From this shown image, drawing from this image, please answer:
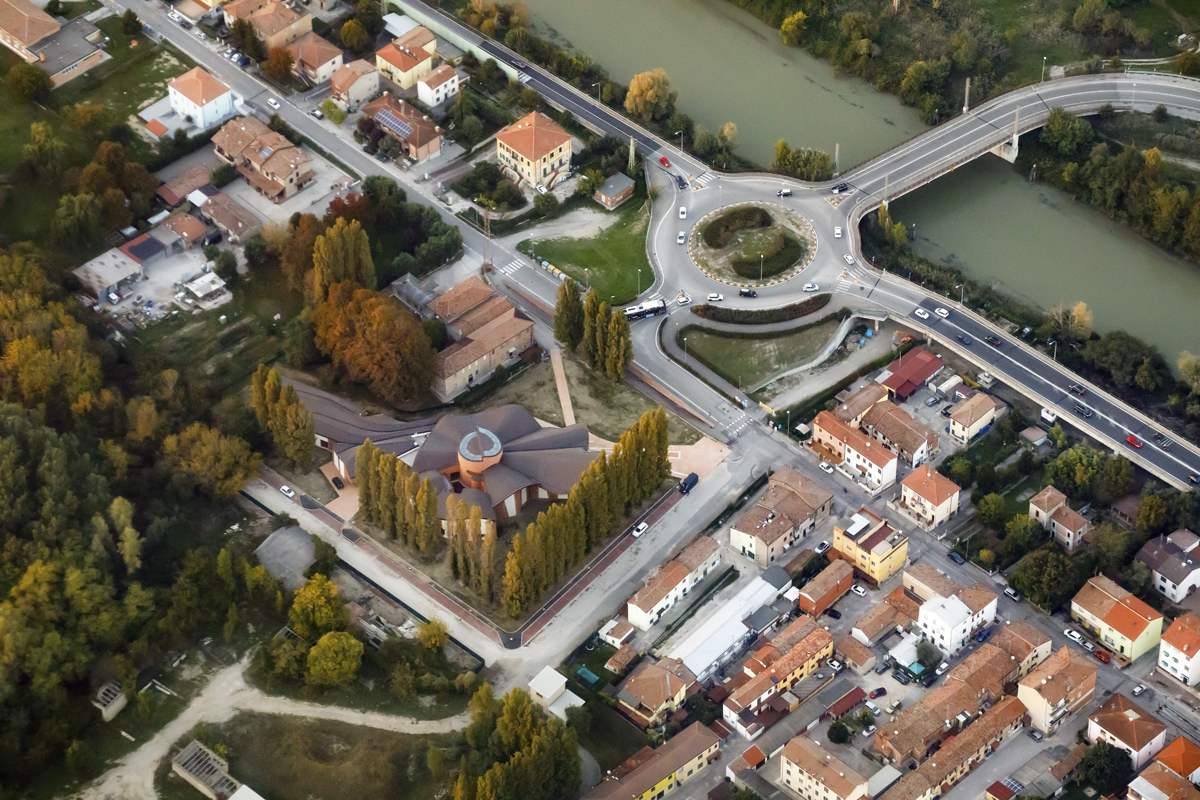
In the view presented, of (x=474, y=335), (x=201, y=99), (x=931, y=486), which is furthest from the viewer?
(x=201, y=99)

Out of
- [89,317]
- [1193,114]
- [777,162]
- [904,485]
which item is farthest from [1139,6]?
[89,317]

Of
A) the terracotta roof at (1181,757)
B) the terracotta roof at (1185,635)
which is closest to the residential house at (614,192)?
the terracotta roof at (1185,635)

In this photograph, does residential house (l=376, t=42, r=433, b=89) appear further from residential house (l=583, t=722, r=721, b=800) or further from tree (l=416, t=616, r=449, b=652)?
residential house (l=583, t=722, r=721, b=800)

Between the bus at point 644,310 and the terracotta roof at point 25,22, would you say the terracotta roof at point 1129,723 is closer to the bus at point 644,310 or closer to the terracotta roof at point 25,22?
the bus at point 644,310

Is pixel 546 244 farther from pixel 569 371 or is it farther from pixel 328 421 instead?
pixel 328 421

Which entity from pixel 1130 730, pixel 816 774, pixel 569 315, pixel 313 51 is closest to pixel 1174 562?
pixel 1130 730

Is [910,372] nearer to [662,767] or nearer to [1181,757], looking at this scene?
[1181,757]
